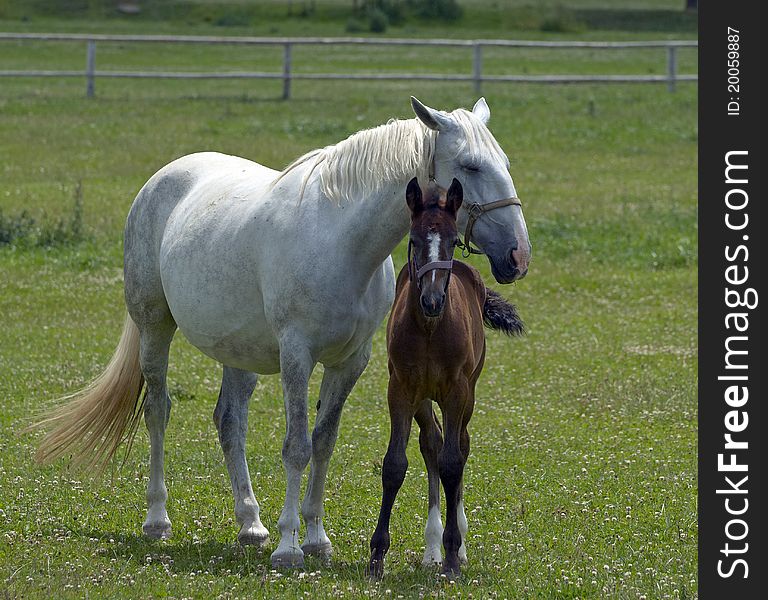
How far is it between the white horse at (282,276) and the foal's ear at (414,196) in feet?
0.93

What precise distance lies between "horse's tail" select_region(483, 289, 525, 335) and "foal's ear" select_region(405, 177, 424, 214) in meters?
1.55

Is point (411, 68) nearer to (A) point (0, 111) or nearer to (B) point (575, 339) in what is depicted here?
(A) point (0, 111)

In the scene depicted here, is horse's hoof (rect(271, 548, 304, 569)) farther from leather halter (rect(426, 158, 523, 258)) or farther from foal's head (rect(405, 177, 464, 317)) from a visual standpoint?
leather halter (rect(426, 158, 523, 258))

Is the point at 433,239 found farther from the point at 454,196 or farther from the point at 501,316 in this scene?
the point at 501,316

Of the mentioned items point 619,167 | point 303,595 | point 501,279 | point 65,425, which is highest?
point 619,167

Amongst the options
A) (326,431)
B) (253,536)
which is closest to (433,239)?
(326,431)

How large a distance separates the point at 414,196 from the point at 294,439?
1420mm

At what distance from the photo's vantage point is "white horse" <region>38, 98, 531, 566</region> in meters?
5.75

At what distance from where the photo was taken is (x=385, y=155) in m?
5.88

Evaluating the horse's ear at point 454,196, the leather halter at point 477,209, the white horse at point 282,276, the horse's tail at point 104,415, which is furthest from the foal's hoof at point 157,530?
the horse's ear at point 454,196

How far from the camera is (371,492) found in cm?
758

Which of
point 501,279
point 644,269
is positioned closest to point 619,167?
point 644,269
